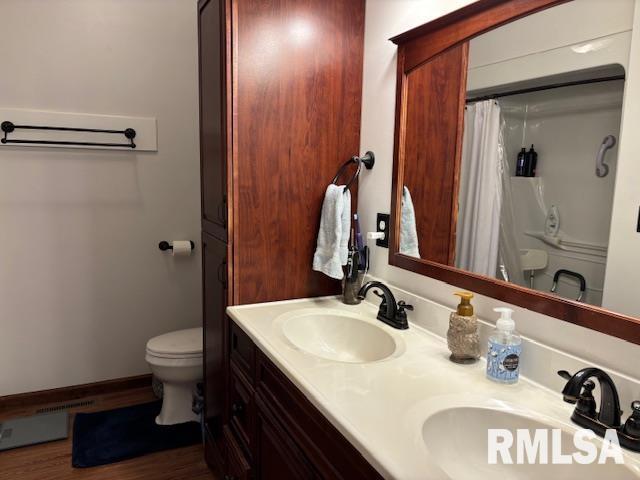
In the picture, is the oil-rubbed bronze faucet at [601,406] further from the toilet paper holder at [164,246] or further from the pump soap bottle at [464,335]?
the toilet paper holder at [164,246]

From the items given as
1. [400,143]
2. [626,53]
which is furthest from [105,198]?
[626,53]

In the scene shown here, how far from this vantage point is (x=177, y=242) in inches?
105

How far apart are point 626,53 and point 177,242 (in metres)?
2.31

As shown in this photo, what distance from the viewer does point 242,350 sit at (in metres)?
1.55

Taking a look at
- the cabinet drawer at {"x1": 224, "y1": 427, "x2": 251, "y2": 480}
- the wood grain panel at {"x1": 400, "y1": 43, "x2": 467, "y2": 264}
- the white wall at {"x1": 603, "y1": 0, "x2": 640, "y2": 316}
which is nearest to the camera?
the white wall at {"x1": 603, "y1": 0, "x2": 640, "y2": 316}

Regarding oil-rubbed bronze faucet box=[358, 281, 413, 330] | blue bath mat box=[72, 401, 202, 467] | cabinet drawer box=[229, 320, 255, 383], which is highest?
oil-rubbed bronze faucet box=[358, 281, 413, 330]

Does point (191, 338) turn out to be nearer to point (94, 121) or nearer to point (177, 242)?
point (177, 242)

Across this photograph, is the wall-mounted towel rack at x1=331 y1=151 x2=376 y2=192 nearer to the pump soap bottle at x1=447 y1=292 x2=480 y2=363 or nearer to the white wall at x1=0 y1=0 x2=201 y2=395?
the pump soap bottle at x1=447 y1=292 x2=480 y2=363

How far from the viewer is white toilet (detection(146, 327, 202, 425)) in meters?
2.27

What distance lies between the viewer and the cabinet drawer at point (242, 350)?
145cm

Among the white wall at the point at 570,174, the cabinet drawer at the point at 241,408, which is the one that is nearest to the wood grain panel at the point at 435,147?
the white wall at the point at 570,174

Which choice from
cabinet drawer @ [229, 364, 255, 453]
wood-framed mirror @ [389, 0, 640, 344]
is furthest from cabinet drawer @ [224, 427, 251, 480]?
wood-framed mirror @ [389, 0, 640, 344]

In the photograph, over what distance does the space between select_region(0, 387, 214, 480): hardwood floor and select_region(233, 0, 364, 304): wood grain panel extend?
100 cm

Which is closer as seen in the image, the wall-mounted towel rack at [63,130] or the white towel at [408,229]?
the white towel at [408,229]
